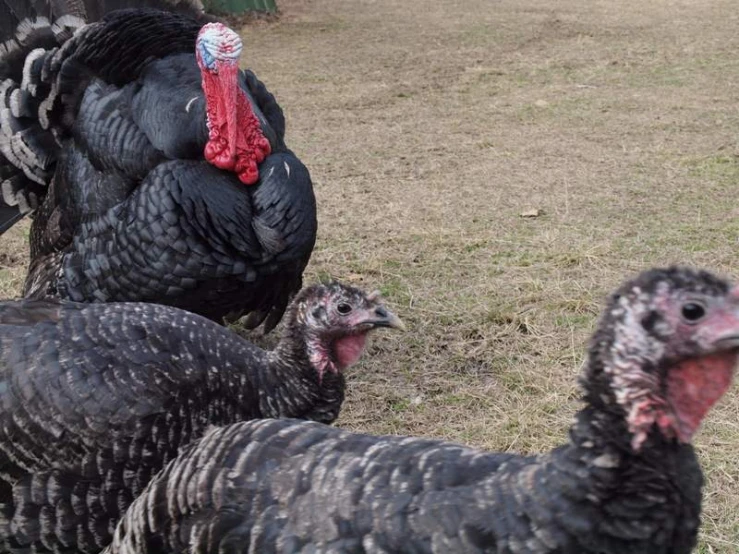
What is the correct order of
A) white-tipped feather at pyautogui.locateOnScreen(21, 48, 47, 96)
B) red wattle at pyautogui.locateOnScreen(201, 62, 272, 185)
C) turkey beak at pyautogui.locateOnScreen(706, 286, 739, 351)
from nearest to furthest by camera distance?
turkey beak at pyautogui.locateOnScreen(706, 286, 739, 351) → red wattle at pyautogui.locateOnScreen(201, 62, 272, 185) → white-tipped feather at pyautogui.locateOnScreen(21, 48, 47, 96)

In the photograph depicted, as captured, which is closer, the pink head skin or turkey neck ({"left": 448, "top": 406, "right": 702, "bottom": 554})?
turkey neck ({"left": 448, "top": 406, "right": 702, "bottom": 554})

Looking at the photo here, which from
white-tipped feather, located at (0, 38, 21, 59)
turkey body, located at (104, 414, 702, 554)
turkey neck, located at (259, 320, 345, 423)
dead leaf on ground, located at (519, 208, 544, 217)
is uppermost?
white-tipped feather, located at (0, 38, 21, 59)

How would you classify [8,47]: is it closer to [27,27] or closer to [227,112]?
[27,27]

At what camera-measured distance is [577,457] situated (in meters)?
Result: 1.90

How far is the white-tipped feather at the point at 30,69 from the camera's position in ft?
14.4

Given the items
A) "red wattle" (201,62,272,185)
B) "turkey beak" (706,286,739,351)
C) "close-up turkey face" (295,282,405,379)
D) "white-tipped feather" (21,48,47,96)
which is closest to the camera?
"turkey beak" (706,286,739,351)

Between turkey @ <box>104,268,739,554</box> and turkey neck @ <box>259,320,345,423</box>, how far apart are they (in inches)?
39.1

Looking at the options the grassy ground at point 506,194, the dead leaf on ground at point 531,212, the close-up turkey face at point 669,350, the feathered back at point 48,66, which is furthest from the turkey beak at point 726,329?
the dead leaf on ground at point 531,212

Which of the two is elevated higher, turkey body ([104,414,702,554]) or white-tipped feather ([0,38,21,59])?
white-tipped feather ([0,38,21,59])

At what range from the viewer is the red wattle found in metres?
3.88

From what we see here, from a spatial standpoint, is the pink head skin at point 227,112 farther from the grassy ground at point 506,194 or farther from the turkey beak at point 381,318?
the grassy ground at point 506,194

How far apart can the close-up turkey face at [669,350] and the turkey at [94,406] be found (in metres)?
1.46

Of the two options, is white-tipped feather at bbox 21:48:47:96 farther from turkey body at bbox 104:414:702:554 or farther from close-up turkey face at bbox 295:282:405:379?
turkey body at bbox 104:414:702:554

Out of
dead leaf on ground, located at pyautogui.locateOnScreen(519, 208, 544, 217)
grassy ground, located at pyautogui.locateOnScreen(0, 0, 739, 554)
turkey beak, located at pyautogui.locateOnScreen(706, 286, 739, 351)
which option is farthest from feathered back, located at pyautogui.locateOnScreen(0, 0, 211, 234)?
turkey beak, located at pyautogui.locateOnScreen(706, 286, 739, 351)
